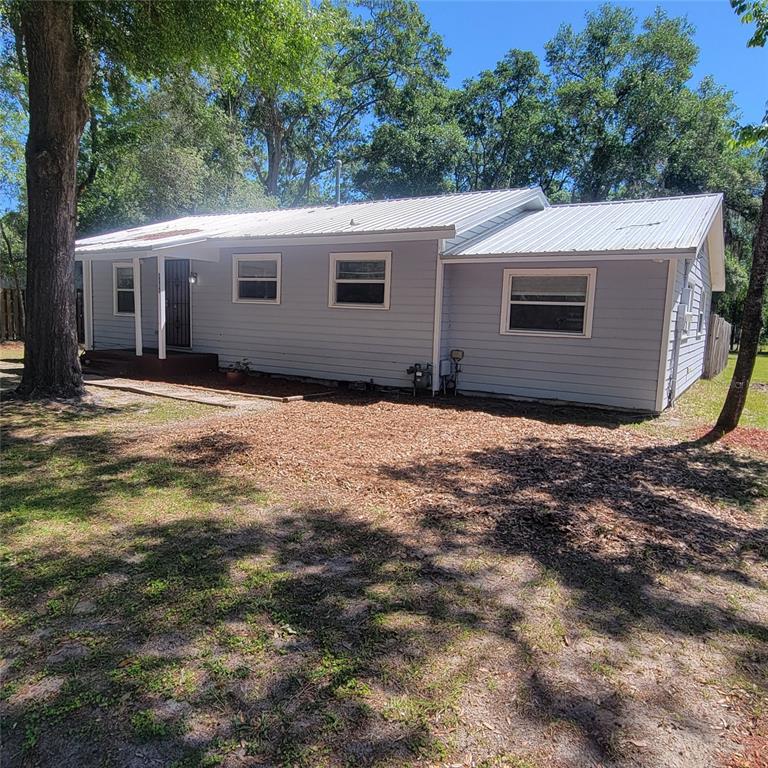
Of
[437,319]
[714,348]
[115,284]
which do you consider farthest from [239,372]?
[714,348]

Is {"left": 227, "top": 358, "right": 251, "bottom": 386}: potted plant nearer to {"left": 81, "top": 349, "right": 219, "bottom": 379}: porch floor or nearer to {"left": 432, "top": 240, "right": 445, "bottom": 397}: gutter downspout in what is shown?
{"left": 81, "top": 349, "right": 219, "bottom": 379}: porch floor

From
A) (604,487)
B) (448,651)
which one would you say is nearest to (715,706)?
(448,651)

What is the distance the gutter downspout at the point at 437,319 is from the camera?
9.44 meters

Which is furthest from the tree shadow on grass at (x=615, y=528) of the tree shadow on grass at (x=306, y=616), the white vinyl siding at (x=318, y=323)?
the white vinyl siding at (x=318, y=323)

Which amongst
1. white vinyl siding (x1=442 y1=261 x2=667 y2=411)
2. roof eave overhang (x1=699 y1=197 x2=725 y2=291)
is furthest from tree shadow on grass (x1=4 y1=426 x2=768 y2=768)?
roof eave overhang (x1=699 y1=197 x2=725 y2=291)

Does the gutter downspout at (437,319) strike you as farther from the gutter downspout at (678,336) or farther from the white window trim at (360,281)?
the gutter downspout at (678,336)

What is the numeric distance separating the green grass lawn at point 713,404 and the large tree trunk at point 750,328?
2.83 ft

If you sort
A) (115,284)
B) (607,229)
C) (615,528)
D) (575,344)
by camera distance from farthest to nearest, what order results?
(115,284) < (607,229) < (575,344) < (615,528)

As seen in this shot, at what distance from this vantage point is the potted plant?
10.8m

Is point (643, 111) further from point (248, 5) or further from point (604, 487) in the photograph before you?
point (604, 487)

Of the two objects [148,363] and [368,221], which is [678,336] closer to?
[368,221]

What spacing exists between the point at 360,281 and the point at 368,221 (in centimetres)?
111

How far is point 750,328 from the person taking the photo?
696 cm

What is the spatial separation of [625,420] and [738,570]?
4.93m
